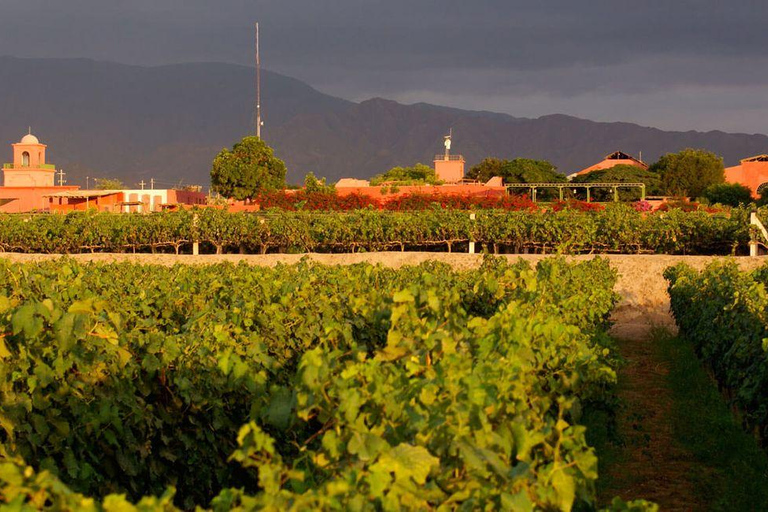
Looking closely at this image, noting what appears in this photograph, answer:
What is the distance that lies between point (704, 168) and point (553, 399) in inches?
3527

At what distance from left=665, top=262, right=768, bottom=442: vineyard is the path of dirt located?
404cm

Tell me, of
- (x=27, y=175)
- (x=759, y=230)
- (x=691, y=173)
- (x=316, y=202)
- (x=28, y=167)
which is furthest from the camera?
(x=28, y=167)

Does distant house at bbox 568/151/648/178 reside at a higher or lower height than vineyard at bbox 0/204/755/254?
higher

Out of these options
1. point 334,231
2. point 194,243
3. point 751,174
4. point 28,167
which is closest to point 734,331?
point 334,231

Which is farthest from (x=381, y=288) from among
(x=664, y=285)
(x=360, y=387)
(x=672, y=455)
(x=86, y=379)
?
(x=664, y=285)

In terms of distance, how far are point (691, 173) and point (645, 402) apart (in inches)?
3277

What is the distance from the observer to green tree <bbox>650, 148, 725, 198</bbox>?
8912 centimetres

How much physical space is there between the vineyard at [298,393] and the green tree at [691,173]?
8289 cm

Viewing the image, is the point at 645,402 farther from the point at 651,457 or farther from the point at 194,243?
the point at 194,243

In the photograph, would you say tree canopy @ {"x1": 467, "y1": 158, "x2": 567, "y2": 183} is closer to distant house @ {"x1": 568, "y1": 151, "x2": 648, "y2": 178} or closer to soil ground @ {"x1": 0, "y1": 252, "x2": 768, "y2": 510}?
distant house @ {"x1": 568, "y1": 151, "x2": 648, "y2": 178}

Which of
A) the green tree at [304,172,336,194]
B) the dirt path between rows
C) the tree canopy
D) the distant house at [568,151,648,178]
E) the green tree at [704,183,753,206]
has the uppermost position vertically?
the distant house at [568,151,648,178]

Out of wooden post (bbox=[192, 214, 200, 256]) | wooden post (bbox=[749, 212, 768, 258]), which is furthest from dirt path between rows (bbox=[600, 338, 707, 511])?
wooden post (bbox=[192, 214, 200, 256])

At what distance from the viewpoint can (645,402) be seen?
35.6 ft

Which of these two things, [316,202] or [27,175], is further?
[27,175]
